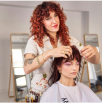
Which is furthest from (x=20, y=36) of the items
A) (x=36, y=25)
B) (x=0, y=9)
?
(x=36, y=25)

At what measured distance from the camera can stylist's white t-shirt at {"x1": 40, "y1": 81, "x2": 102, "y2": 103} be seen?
123 cm

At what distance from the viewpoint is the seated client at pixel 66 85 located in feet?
4.09

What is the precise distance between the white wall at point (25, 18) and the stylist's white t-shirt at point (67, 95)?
9.70 ft

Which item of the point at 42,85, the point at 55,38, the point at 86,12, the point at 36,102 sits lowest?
the point at 36,102

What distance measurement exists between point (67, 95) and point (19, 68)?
7.71 feet

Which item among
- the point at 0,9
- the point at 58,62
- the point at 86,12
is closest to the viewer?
the point at 58,62

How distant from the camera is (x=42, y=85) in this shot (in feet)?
4.29

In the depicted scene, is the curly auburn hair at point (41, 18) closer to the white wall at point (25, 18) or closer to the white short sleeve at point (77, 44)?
the white short sleeve at point (77, 44)

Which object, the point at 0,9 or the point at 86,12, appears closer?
the point at 0,9

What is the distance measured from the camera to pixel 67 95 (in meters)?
1.28

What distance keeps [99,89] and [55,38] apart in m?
3.12

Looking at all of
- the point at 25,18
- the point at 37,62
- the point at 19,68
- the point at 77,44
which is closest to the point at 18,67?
the point at 19,68

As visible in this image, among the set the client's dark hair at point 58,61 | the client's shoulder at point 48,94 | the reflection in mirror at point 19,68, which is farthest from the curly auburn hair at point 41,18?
the reflection in mirror at point 19,68

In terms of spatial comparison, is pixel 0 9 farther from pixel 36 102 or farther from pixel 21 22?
pixel 36 102
